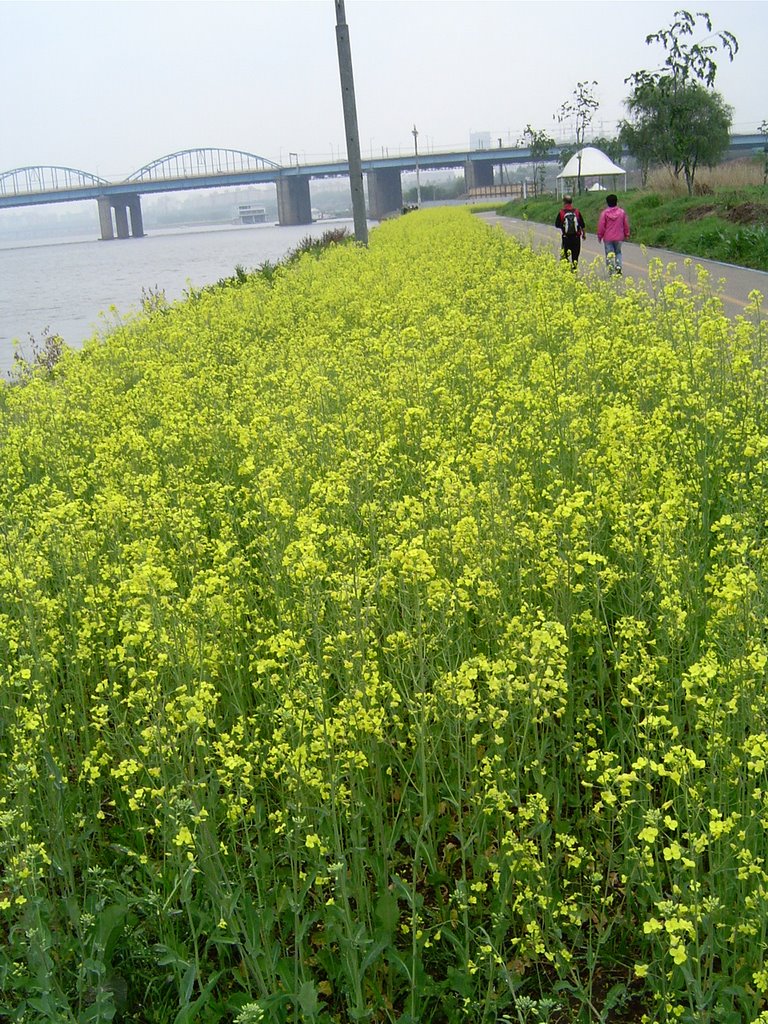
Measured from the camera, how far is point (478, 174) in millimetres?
134500

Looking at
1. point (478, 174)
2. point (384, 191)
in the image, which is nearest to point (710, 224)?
point (384, 191)

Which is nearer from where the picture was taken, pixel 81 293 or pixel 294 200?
pixel 81 293

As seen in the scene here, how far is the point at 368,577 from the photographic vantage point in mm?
3662

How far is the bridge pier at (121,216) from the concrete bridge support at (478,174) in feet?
132

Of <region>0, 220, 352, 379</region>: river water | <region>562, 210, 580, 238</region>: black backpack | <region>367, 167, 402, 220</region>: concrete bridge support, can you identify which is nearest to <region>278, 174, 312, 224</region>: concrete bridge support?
<region>367, 167, 402, 220</region>: concrete bridge support

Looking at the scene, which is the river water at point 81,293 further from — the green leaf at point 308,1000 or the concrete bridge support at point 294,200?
the concrete bridge support at point 294,200

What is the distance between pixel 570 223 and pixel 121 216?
121366 millimetres

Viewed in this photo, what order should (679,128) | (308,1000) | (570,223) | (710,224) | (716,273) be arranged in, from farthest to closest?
(679,128) < (710,224) < (570,223) < (716,273) < (308,1000)

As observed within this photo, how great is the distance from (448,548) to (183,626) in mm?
1069

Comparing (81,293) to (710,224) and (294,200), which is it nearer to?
(710,224)

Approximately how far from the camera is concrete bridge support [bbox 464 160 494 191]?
12712cm

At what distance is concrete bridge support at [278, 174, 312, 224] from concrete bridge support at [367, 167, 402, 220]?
27.8 ft

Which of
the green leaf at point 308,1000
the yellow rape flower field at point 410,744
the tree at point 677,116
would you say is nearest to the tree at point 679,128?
the tree at point 677,116

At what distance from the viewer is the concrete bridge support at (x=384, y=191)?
120 meters
